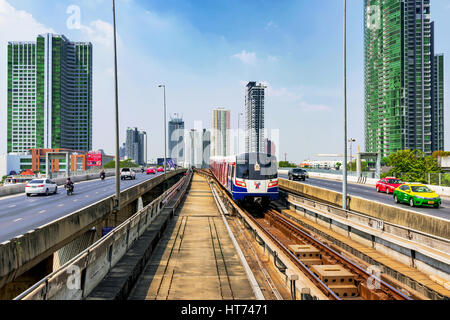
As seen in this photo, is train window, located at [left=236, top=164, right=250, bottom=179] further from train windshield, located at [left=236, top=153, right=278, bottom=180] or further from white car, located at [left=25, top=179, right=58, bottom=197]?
white car, located at [left=25, top=179, right=58, bottom=197]

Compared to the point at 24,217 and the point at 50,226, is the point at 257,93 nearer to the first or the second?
the point at 24,217

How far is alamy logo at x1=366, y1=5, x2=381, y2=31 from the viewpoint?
6791 inches

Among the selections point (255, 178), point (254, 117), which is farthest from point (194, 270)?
point (254, 117)

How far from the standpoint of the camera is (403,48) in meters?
163

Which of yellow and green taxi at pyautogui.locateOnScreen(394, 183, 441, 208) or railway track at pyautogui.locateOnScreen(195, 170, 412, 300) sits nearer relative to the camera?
railway track at pyautogui.locateOnScreen(195, 170, 412, 300)

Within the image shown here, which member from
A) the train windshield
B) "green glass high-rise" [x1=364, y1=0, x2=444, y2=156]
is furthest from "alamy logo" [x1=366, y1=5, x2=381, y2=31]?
the train windshield

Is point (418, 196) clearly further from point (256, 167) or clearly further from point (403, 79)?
point (403, 79)

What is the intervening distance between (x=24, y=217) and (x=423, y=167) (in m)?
42.9

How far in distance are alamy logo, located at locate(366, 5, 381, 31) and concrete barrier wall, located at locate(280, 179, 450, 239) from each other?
601 feet

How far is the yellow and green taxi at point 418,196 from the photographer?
21516 millimetres

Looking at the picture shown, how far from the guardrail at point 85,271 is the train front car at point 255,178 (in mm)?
9539

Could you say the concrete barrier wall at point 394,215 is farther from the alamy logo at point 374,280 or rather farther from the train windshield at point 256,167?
the train windshield at point 256,167

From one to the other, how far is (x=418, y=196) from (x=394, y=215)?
9.21 meters

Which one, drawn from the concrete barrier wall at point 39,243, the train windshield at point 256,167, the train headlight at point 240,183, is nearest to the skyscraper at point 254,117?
the train windshield at point 256,167
